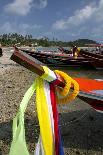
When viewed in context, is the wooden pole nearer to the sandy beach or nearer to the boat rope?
the boat rope

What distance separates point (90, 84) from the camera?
7320 mm

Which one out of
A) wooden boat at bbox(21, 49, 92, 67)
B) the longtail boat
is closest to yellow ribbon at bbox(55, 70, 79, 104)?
the longtail boat

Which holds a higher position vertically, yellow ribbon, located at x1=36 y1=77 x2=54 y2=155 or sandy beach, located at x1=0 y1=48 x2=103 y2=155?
yellow ribbon, located at x1=36 y1=77 x2=54 y2=155

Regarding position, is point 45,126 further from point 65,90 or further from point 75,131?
point 75,131

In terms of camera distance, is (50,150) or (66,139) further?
(66,139)

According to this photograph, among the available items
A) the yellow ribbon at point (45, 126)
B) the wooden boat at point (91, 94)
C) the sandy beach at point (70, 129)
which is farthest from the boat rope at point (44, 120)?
the sandy beach at point (70, 129)

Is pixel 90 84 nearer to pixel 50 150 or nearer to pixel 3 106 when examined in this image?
pixel 50 150

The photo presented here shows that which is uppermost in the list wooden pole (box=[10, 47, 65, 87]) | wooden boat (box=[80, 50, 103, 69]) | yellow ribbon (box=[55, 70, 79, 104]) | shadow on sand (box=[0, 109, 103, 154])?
wooden pole (box=[10, 47, 65, 87])

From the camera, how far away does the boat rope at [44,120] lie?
15.8 feet

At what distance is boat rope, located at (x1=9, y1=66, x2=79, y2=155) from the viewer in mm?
4805

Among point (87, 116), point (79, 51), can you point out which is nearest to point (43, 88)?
point (87, 116)

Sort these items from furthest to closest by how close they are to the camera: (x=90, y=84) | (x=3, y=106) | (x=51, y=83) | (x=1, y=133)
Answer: (x=3, y=106) → (x=1, y=133) → (x=90, y=84) → (x=51, y=83)

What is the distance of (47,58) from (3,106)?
1622cm

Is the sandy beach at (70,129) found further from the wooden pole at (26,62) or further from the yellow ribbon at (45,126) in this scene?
the wooden pole at (26,62)
